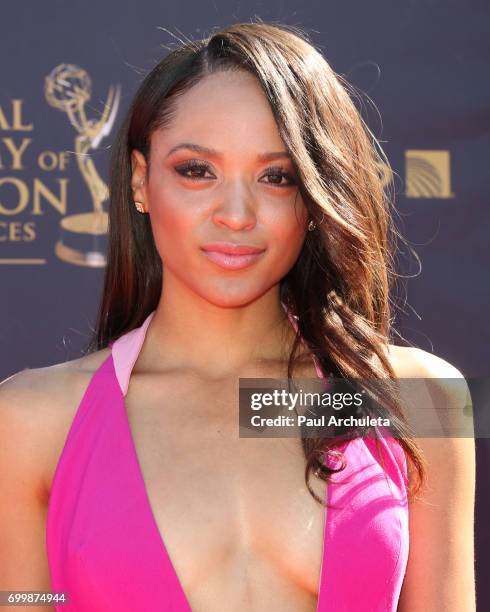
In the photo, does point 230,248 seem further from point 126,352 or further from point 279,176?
point 126,352

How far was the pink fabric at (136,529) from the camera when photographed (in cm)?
193

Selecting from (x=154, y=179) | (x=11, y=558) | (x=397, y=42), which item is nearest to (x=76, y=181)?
(x=154, y=179)

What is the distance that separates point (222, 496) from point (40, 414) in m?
0.36

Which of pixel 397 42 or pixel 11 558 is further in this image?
pixel 397 42

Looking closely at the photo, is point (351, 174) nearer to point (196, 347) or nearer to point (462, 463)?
point (196, 347)

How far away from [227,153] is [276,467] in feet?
1.85

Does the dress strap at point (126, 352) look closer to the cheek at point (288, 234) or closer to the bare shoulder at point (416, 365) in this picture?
the cheek at point (288, 234)

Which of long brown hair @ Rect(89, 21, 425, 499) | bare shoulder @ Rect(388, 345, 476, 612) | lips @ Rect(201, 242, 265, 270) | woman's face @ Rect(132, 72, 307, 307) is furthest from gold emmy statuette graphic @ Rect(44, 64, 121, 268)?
bare shoulder @ Rect(388, 345, 476, 612)

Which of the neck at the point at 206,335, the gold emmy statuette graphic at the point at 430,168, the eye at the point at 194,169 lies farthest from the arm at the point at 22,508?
the gold emmy statuette graphic at the point at 430,168

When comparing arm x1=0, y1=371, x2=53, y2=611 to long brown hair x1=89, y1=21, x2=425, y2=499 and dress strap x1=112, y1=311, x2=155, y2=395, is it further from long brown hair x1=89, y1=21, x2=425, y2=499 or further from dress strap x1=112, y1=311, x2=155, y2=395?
long brown hair x1=89, y1=21, x2=425, y2=499

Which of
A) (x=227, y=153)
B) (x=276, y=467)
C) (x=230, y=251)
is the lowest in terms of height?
(x=276, y=467)

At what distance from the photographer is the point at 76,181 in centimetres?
272

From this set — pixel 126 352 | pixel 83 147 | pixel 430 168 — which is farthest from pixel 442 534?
pixel 83 147

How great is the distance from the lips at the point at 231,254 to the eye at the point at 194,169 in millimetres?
126
